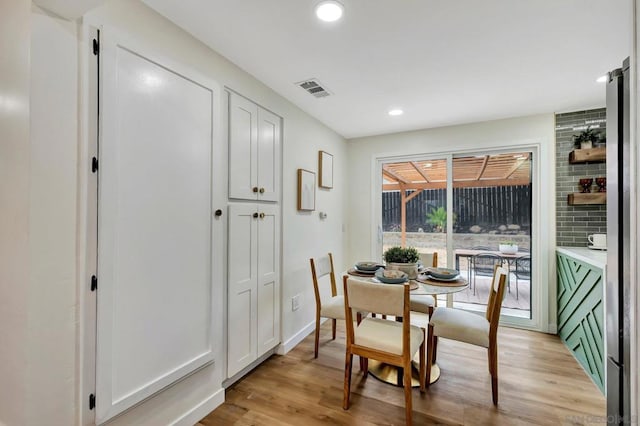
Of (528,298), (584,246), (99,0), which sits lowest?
(528,298)

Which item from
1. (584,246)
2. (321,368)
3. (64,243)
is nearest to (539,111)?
(584,246)

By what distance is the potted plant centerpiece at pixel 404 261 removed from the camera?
7.82ft

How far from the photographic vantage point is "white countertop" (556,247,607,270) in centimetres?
218

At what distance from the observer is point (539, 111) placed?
3102mm

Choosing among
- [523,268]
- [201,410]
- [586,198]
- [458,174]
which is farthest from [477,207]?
[201,410]

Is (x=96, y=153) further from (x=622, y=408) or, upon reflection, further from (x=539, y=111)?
(x=539, y=111)

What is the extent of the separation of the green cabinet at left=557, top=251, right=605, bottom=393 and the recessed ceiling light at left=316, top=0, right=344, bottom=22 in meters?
2.58

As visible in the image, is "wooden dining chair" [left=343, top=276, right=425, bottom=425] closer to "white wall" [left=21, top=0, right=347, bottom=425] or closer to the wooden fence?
"white wall" [left=21, top=0, right=347, bottom=425]

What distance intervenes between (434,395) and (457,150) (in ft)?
9.00

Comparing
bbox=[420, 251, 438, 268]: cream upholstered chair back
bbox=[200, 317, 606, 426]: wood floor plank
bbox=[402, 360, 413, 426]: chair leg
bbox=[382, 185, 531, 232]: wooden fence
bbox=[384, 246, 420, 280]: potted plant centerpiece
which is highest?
bbox=[382, 185, 531, 232]: wooden fence

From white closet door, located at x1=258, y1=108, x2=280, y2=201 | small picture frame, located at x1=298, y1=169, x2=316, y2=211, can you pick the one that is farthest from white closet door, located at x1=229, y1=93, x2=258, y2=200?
small picture frame, located at x1=298, y1=169, x2=316, y2=211

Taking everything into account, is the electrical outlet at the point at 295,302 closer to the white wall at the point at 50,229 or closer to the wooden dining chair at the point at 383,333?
the wooden dining chair at the point at 383,333

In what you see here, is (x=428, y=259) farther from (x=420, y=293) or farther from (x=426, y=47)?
(x=426, y=47)

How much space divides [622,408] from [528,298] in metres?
2.66
